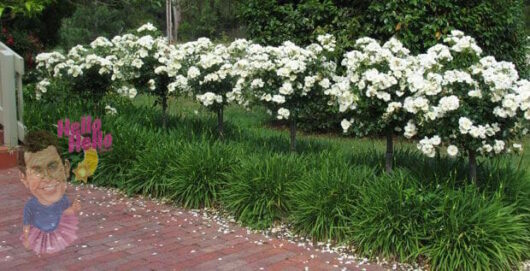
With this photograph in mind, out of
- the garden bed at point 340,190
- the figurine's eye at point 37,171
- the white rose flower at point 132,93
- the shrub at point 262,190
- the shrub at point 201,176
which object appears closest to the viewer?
the garden bed at point 340,190

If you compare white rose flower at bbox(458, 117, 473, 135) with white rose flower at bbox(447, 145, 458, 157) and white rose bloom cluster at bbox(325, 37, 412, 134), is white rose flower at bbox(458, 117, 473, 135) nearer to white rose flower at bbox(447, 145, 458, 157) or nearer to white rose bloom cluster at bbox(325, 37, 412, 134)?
white rose flower at bbox(447, 145, 458, 157)

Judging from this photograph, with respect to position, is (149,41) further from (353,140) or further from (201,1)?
(201,1)

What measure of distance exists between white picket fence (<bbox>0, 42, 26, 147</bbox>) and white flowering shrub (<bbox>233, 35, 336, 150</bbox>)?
2.60 metres

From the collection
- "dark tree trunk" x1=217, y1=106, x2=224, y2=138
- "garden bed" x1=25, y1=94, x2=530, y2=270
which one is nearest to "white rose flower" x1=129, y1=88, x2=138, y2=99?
"garden bed" x1=25, y1=94, x2=530, y2=270

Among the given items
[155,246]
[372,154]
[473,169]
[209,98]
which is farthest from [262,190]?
[473,169]

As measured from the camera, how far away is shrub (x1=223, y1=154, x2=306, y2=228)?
5.26 metres

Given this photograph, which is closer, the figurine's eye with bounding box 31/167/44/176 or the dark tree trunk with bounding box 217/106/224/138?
the figurine's eye with bounding box 31/167/44/176

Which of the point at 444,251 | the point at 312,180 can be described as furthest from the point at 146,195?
the point at 444,251

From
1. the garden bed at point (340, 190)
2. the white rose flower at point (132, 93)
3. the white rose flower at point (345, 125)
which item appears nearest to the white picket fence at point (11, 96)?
the garden bed at point (340, 190)

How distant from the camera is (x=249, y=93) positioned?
20.3ft

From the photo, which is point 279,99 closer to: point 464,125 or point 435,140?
point 435,140

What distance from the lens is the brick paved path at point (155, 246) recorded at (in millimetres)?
4414

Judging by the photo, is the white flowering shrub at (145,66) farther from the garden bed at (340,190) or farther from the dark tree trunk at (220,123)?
the dark tree trunk at (220,123)

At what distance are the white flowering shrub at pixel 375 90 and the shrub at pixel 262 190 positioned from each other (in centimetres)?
64
